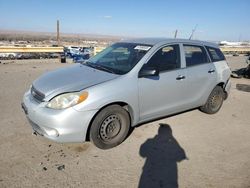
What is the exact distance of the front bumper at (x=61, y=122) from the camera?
12.1ft

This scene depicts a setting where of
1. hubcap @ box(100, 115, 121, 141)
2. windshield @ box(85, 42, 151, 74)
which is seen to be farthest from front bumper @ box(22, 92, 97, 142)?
windshield @ box(85, 42, 151, 74)

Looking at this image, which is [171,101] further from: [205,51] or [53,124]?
[53,124]

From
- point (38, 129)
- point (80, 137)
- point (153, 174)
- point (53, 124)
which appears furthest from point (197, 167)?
point (38, 129)

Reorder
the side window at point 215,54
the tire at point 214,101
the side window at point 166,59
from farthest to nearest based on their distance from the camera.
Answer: the tire at point 214,101, the side window at point 215,54, the side window at point 166,59

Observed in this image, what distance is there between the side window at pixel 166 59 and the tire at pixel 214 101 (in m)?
1.54

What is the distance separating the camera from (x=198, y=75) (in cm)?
537

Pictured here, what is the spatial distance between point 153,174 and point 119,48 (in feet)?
9.39

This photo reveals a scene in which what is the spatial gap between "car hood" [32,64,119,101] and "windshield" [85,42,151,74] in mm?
236

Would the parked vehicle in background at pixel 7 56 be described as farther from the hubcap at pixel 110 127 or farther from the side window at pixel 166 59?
the hubcap at pixel 110 127

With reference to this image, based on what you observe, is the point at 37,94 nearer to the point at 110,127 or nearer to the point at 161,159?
the point at 110,127

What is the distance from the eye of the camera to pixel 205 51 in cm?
579

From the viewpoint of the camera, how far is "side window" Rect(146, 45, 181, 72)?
466cm

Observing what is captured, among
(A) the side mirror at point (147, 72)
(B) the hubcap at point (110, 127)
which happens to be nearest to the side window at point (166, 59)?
(A) the side mirror at point (147, 72)

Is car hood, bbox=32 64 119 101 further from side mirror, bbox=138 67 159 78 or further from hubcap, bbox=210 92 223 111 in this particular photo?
hubcap, bbox=210 92 223 111
